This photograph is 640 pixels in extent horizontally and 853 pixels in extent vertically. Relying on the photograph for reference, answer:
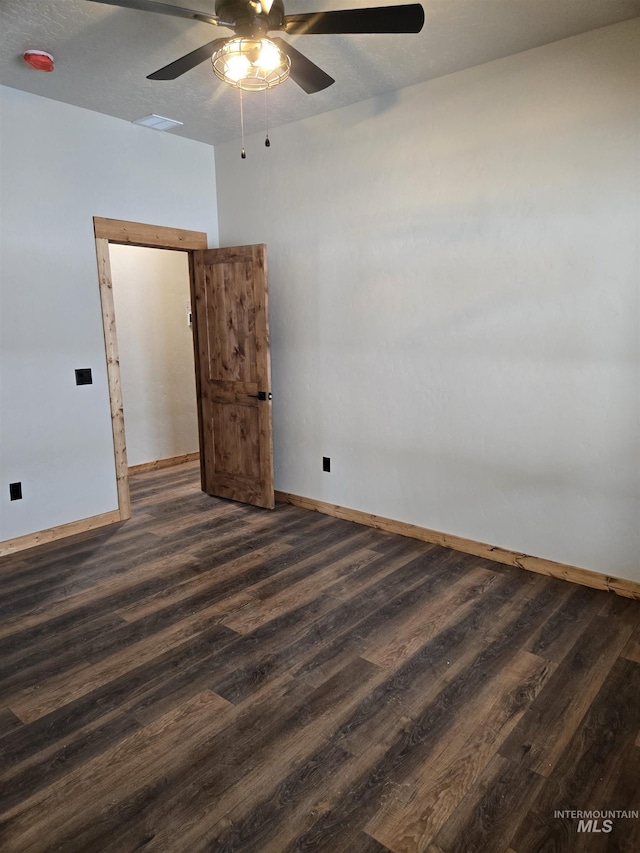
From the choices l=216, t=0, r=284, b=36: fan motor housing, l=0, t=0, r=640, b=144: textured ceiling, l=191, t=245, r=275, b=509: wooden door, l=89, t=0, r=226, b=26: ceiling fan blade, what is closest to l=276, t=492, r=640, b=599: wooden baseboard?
l=191, t=245, r=275, b=509: wooden door

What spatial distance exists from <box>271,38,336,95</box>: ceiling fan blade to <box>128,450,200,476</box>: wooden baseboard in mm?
4104

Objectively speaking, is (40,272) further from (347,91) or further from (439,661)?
(439,661)

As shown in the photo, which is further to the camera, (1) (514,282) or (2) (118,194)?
(2) (118,194)

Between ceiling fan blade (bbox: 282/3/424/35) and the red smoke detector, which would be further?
the red smoke detector

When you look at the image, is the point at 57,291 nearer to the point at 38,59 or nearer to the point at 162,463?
the point at 38,59

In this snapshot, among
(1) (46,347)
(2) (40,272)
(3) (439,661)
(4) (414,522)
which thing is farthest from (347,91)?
(3) (439,661)

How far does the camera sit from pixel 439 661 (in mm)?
2439

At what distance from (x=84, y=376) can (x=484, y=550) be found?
3059mm

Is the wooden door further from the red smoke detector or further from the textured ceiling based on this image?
the red smoke detector

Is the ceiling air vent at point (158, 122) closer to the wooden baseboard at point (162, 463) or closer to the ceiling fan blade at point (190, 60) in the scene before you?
the ceiling fan blade at point (190, 60)

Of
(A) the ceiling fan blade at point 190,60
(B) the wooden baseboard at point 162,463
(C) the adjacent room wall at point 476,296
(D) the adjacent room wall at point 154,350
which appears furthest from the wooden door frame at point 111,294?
(A) the ceiling fan blade at point 190,60

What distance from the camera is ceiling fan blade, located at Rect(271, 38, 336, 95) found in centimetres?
228

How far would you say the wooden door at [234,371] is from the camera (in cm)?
430

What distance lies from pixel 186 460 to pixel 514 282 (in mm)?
4148
